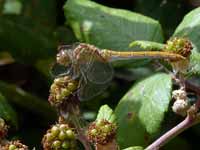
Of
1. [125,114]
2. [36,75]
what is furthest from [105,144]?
[36,75]

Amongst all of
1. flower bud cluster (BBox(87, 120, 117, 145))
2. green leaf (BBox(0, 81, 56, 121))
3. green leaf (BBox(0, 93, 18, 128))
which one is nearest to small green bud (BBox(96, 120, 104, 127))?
flower bud cluster (BBox(87, 120, 117, 145))

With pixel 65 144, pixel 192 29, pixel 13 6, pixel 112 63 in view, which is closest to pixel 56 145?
pixel 65 144

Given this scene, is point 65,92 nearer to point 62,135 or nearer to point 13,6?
point 62,135

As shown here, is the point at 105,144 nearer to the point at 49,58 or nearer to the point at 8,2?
the point at 49,58

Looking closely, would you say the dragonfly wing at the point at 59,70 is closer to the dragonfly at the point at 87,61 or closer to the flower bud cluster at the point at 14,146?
the dragonfly at the point at 87,61

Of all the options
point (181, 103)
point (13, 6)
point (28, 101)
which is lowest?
point (28, 101)

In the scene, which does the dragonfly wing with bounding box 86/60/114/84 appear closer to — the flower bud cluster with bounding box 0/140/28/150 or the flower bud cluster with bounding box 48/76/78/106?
the flower bud cluster with bounding box 48/76/78/106
